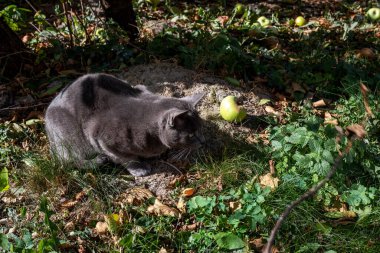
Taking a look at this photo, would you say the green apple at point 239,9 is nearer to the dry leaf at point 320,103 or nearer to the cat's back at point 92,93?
the dry leaf at point 320,103

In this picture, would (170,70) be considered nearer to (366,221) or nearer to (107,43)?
(107,43)

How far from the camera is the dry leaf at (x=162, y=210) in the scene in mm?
3303

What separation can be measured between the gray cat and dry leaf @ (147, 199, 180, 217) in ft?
1.51

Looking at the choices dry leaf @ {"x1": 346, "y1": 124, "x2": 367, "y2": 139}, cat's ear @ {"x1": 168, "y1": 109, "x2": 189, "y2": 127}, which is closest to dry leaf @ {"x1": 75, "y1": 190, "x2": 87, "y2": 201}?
cat's ear @ {"x1": 168, "y1": 109, "x2": 189, "y2": 127}

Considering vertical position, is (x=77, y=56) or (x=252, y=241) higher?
(x=77, y=56)

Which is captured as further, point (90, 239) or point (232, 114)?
point (232, 114)

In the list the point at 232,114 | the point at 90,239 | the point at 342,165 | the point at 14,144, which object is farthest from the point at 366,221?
the point at 14,144

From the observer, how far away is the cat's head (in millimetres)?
3336

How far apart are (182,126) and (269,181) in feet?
2.76

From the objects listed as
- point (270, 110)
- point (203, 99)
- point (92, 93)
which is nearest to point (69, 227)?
point (92, 93)

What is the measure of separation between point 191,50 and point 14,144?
2.22 metres

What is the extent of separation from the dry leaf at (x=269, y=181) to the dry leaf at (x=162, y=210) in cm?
75

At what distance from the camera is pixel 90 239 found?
10.5 feet

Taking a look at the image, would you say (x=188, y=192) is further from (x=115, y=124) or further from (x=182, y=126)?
(x=115, y=124)
